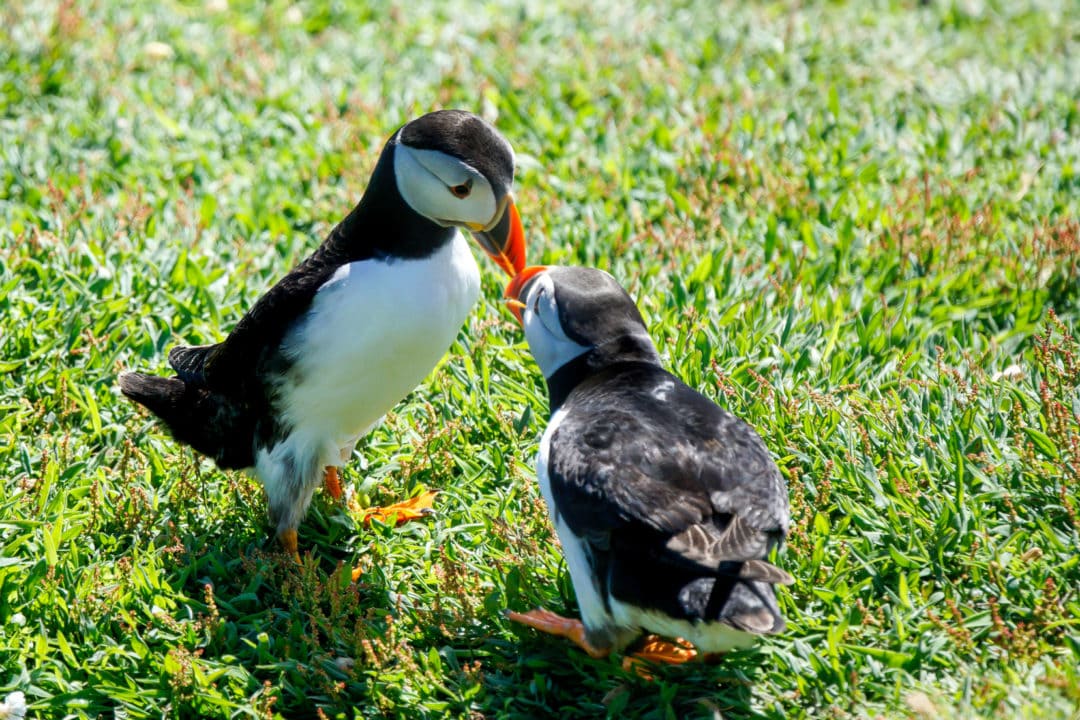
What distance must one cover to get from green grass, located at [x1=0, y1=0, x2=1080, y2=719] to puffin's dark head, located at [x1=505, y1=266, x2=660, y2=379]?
0.50 m

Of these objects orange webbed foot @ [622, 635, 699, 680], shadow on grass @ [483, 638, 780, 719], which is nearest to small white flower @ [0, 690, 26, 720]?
shadow on grass @ [483, 638, 780, 719]

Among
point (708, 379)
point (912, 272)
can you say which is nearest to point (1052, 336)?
point (912, 272)

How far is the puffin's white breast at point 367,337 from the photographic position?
3695mm

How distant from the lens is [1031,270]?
5.20 meters

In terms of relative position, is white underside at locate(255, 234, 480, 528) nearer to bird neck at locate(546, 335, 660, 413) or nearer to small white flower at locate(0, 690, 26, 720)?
bird neck at locate(546, 335, 660, 413)

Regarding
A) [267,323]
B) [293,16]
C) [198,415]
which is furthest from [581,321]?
[293,16]

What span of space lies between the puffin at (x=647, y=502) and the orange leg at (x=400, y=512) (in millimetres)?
655

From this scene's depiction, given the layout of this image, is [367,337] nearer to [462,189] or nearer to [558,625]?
[462,189]

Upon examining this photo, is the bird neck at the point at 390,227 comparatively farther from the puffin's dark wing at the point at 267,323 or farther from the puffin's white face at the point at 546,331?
the puffin's white face at the point at 546,331

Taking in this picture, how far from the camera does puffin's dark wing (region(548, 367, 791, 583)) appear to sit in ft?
9.95

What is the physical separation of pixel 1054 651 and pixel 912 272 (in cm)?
232

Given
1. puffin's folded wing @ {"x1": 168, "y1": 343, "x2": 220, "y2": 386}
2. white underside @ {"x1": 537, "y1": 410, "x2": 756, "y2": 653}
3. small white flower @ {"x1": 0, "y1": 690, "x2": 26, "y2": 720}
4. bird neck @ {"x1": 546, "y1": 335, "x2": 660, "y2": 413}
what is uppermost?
bird neck @ {"x1": 546, "y1": 335, "x2": 660, "y2": 413}

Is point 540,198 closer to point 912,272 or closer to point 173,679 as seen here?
point 912,272

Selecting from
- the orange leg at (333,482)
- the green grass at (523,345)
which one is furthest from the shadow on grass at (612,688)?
the orange leg at (333,482)
